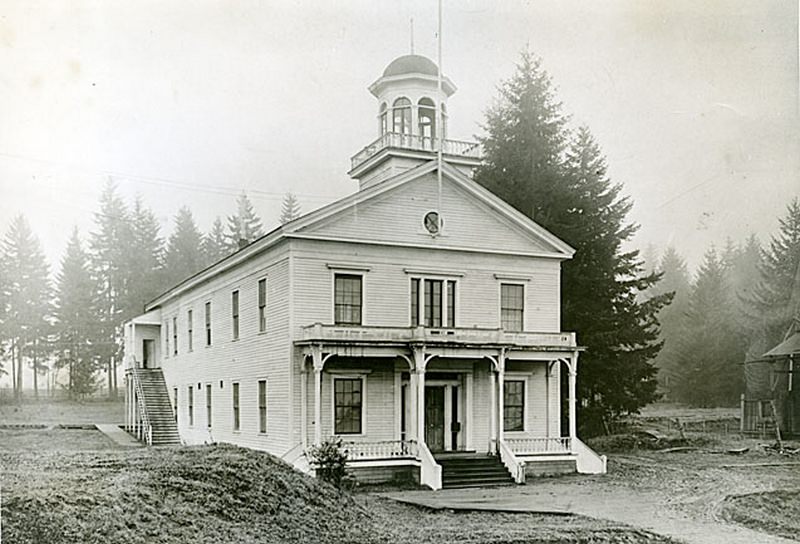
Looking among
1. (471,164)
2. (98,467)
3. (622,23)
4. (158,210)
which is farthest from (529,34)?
(158,210)

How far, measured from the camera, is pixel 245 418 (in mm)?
25719

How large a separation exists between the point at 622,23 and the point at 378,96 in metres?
10.8

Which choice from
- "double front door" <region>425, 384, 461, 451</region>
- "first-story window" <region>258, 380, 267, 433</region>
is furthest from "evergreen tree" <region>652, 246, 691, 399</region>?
"first-story window" <region>258, 380, 267, 433</region>

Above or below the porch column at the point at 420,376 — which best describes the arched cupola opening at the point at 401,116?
above

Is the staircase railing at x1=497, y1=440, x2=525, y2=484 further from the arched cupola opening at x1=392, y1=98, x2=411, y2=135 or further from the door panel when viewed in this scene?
the arched cupola opening at x1=392, y1=98, x2=411, y2=135

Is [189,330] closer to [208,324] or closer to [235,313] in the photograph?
[208,324]

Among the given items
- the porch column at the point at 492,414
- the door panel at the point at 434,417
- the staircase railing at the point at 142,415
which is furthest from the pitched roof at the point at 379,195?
the staircase railing at the point at 142,415

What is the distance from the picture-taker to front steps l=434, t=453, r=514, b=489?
21.7 meters

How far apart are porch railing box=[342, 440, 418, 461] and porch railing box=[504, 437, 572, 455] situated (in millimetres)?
3518

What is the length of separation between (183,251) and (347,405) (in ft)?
96.4

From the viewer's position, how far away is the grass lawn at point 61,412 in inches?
1111

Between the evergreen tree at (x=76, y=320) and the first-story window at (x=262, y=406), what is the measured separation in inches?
487

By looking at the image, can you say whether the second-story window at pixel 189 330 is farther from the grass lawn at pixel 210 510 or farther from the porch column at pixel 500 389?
the grass lawn at pixel 210 510

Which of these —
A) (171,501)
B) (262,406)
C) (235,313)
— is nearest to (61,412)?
(235,313)
